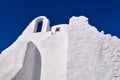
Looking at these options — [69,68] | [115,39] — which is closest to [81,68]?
[69,68]

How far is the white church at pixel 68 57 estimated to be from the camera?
9.16 meters

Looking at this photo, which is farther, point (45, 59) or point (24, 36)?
point (24, 36)

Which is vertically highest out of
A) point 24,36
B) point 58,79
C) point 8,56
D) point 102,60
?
point 24,36

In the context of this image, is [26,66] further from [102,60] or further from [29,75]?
[102,60]

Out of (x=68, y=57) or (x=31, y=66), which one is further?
(x=31, y=66)

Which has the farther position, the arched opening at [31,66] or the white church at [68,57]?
the arched opening at [31,66]

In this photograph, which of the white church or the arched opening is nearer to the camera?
the white church

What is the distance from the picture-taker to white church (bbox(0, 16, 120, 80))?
9.16 m

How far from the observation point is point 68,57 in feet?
31.7

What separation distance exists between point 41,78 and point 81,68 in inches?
94.2

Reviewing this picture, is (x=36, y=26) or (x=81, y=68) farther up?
(x=36, y=26)

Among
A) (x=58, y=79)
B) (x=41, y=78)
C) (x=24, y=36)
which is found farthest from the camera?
(x=24, y=36)

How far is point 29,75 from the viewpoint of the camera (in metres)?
10.4

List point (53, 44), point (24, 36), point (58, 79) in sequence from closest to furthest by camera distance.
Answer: point (58, 79) < point (53, 44) < point (24, 36)
